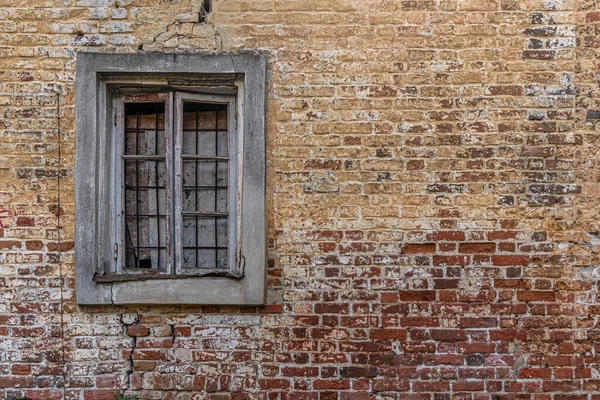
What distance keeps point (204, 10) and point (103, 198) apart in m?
1.45

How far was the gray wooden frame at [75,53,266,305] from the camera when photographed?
3.79 meters

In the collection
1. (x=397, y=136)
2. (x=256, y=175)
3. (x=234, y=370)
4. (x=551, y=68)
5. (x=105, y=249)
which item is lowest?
(x=234, y=370)

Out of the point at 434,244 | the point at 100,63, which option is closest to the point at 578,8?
the point at 434,244

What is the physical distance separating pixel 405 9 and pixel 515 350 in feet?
7.78

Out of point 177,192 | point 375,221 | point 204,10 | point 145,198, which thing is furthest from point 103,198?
point 375,221

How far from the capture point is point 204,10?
12.8ft

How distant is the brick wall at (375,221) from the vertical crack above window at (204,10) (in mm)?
187

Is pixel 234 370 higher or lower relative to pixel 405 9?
lower

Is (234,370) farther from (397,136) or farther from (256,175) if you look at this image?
(397,136)

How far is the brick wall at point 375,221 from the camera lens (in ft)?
12.4

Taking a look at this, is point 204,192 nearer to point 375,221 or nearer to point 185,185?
point 185,185

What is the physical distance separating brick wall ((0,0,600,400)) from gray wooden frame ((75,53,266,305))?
93 millimetres

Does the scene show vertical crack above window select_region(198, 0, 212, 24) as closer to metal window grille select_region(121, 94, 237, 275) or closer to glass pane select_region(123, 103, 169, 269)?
metal window grille select_region(121, 94, 237, 275)

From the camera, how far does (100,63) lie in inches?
152
